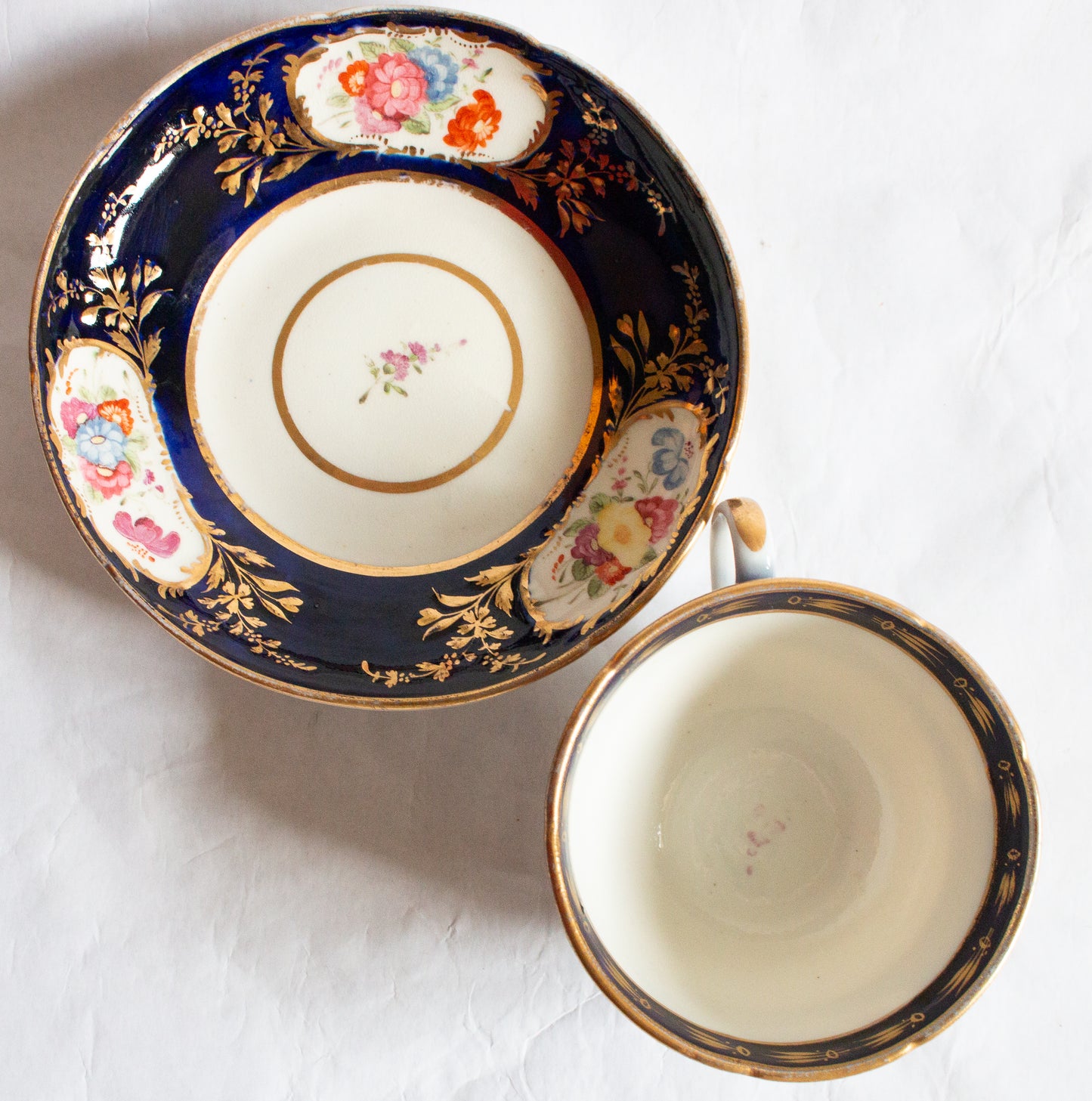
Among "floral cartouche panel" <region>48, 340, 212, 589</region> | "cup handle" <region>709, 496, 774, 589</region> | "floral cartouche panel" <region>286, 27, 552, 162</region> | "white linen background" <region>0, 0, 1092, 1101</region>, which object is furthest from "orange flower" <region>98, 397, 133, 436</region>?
"cup handle" <region>709, 496, 774, 589</region>

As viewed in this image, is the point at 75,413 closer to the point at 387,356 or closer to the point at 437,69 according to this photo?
the point at 387,356

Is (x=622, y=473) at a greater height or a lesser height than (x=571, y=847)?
greater

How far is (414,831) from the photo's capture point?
796mm

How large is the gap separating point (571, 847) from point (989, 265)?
66cm

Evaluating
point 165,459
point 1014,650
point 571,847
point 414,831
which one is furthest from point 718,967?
point 165,459

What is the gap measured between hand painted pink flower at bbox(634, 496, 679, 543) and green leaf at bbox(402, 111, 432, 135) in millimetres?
373

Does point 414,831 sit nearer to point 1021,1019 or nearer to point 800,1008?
point 800,1008

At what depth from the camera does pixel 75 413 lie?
0.70 m

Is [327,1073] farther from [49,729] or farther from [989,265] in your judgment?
[989,265]

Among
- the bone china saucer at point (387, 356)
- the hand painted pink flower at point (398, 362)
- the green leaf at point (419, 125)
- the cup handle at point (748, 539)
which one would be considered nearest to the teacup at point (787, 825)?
the cup handle at point (748, 539)

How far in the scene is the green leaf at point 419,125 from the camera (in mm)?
744

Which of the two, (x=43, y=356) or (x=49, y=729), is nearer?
(x=43, y=356)

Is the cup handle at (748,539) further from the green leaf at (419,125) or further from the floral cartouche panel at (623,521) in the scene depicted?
the green leaf at (419,125)

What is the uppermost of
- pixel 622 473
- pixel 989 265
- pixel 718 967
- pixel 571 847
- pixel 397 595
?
pixel 989 265
